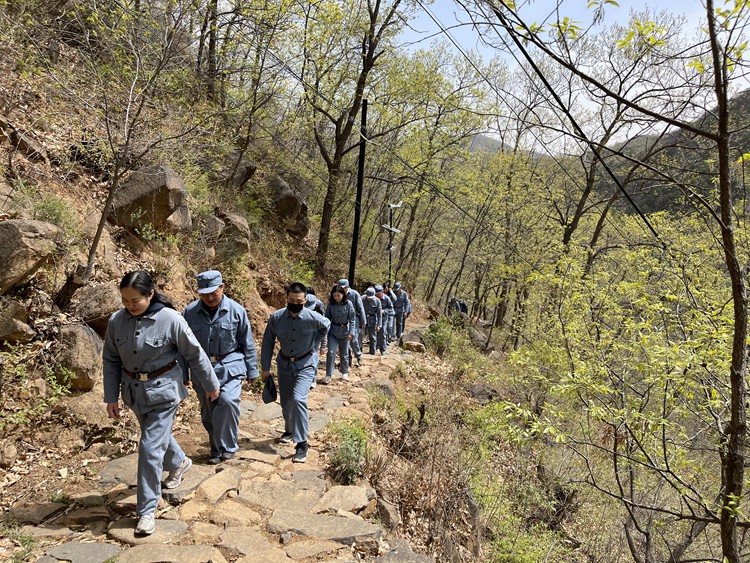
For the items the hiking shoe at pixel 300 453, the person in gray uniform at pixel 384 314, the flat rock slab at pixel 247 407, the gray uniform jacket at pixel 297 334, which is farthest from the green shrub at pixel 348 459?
the person in gray uniform at pixel 384 314

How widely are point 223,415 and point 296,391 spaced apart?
0.85 metres

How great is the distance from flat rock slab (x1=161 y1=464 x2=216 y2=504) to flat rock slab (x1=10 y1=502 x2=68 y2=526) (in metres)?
0.83

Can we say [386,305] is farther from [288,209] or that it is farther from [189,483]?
[189,483]

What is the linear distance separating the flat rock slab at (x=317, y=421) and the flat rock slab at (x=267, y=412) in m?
0.62

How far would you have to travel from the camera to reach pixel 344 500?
13.6 ft

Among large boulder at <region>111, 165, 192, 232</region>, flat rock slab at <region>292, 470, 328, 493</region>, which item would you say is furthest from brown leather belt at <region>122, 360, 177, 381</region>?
large boulder at <region>111, 165, 192, 232</region>

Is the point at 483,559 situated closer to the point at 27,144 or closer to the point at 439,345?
the point at 27,144

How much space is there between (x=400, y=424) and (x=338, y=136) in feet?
38.7

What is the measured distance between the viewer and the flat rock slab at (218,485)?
3.82 metres

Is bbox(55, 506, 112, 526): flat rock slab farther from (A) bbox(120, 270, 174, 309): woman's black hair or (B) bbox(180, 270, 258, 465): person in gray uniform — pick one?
(A) bbox(120, 270, 174, 309): woman's black hair

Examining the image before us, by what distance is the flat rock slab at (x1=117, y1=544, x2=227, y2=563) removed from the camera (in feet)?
9.64

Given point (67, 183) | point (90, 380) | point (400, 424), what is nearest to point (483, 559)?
point (400, 424)

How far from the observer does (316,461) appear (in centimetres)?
506

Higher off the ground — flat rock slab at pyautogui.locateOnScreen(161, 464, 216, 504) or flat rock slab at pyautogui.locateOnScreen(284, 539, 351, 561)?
flat rock slab at pyautogui.locateOnScreen(161, 464, 216, 504)
